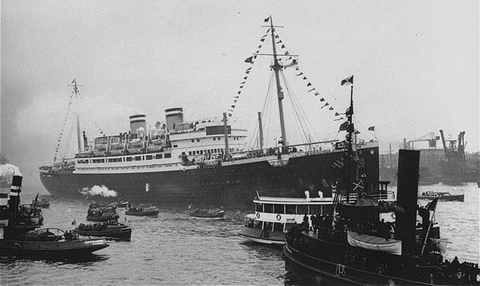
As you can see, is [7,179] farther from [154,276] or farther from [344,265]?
[344,265]

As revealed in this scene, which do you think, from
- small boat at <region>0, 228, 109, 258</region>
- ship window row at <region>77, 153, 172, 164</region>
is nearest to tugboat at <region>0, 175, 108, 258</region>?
small boat at <region>0, 228, 109, 258</region>

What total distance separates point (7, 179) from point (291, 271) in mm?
117577

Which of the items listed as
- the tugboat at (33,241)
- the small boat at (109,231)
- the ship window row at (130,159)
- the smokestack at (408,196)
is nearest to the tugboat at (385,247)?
the smokestack at (408,196)

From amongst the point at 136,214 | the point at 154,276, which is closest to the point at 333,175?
the point at 136,214

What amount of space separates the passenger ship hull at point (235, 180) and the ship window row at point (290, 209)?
4.56 meters

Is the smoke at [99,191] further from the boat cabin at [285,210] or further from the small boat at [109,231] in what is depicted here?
the boat cabin at [285,210]

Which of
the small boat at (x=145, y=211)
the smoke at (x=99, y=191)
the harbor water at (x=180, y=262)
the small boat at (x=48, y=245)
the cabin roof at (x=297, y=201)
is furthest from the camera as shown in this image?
the smoke at (x=99, y=191)

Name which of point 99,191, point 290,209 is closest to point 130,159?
point 99,191

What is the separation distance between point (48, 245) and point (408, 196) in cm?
2175

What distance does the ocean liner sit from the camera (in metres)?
48.7

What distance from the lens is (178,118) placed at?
72000 mm

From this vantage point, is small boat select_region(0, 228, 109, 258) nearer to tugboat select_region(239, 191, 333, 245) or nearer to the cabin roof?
tugboat select_region(239, 191, 333, 245)

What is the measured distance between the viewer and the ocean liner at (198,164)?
1916 inches

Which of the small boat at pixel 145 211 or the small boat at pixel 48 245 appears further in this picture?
the small boat at pixel 145 211
